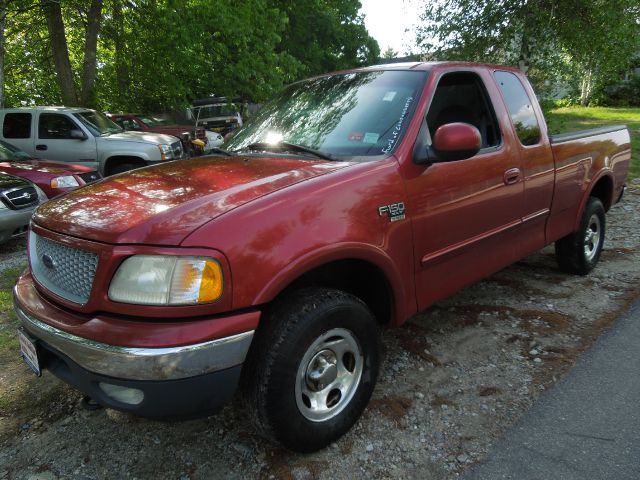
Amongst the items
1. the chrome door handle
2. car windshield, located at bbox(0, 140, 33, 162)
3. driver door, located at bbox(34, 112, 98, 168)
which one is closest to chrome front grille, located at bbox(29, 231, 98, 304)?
the chrome door handle

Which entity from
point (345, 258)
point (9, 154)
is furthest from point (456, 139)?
point (9, 154)

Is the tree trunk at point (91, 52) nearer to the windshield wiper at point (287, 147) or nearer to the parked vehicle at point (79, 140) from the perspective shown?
the parked vehicle at point (79, 140)

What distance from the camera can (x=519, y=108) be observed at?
3676 millimetres

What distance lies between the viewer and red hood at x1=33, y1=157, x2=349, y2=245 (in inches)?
78.3

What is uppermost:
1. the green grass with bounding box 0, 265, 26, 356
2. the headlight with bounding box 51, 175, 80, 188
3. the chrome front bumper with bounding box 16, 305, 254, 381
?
the headlight with bounding box 51, 175, 80, 188

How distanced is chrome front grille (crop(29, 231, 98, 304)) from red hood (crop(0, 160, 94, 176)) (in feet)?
16.0

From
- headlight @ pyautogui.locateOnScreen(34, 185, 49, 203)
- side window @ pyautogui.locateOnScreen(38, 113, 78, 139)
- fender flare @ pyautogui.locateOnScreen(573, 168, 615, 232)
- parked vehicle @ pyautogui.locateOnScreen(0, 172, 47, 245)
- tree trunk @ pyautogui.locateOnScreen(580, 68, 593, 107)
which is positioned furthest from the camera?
tree trunk @ pyautogui.locateOnScreen(580, 68, 593, 107)

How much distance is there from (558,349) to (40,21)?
16771mm

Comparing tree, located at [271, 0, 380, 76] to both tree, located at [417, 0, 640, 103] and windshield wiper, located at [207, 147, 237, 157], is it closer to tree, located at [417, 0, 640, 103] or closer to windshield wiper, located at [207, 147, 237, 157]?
tree, located at [417, 0, 640, 103]

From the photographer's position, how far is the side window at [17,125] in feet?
31.6

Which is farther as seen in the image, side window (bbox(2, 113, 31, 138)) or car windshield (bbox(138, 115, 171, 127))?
car windshield (bbox(138, 115, 171, 127))

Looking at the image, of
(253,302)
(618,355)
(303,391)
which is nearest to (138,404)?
(253,302)

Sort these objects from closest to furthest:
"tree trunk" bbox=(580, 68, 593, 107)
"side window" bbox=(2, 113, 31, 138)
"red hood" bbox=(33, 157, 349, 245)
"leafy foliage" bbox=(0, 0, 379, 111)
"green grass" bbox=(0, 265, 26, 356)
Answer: "red hood" bbox=(33, 157, 349, 245) < "green grass" bbox=(0, 265, 26, 356) < "side window" bbox=(2, 113, 31, 138) < "leafy foliage" bbox=(0, 0, 379, 111) < "tree trunk" bbox=(580, 68, 593, 107)

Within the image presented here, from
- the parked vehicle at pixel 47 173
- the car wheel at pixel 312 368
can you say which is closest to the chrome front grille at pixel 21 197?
the parked vehicle at pixel 47 173
